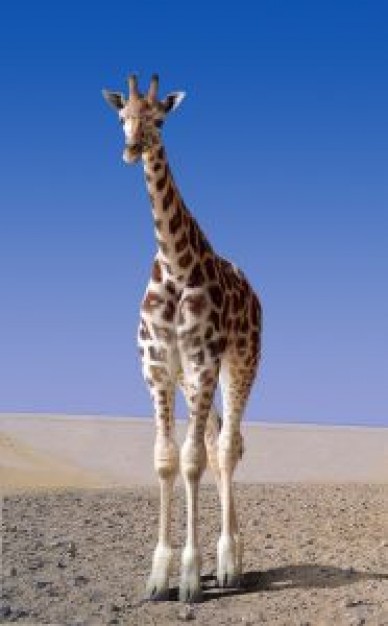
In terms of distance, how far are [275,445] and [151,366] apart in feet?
38.5

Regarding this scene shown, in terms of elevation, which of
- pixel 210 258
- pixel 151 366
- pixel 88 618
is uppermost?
pixel 210 258

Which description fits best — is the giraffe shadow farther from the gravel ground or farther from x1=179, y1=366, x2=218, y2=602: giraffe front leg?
x1=179, y1=366, x2=218, y2=602: giraffe front leg

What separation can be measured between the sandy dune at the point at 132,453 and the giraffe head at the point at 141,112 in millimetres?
7509

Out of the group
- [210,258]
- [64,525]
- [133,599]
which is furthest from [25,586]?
[210,258]

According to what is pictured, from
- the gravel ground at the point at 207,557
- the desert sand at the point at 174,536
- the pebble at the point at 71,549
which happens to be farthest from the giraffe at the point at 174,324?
the pebble at the point at 71,549

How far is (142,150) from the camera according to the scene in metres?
8.50

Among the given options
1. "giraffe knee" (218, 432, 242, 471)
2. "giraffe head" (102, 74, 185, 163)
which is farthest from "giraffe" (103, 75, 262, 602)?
"giraffe knee" (218, 432, 242, 471)

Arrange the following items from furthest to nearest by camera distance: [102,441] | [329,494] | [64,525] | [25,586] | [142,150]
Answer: [102,441] < [329,494] < [64,525] < [25,586] < [142,150]

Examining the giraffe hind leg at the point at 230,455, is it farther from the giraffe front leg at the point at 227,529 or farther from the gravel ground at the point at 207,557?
the gravel ground at the point at 207,557

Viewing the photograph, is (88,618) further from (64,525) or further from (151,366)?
(64,525)

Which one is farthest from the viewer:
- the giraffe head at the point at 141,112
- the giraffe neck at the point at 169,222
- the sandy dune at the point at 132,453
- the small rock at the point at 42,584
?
the sandy dune at the point at 132,453

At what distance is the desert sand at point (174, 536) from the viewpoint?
899 centimetres

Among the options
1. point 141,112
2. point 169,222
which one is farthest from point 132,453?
point 141,112

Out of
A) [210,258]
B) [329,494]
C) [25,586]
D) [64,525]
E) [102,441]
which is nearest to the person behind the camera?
[210,258]
